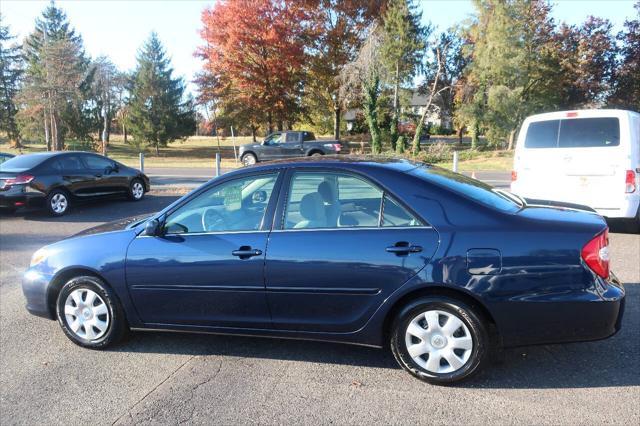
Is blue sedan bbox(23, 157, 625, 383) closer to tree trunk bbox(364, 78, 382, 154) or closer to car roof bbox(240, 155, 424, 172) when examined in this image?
car roof bbox(240, 155, 424, 172)

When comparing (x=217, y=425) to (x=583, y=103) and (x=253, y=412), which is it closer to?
(x=253, y=412)

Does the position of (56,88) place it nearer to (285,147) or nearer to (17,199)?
(285,147)

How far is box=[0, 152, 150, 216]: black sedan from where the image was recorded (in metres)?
10.3

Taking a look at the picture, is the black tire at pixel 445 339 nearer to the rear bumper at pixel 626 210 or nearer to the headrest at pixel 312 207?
the headrest at pixel 312 207

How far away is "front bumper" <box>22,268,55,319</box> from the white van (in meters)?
6.72

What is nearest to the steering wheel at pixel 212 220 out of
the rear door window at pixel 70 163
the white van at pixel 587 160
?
the white van at pixel 587 160

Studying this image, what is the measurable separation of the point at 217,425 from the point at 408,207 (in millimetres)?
1865

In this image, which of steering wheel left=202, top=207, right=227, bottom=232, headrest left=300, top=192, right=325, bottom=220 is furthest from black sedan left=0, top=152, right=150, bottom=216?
headrest left=300, top=192, right=325, bottom=220

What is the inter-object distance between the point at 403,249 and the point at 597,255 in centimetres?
124

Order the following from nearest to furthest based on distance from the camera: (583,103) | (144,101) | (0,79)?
(583,103) < (144,101) < (0,79)

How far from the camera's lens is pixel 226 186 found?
3.90m

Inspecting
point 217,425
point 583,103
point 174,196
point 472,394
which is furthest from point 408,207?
point 583,103

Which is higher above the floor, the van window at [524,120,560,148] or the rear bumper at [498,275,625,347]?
the van window at [524,120,560,148]

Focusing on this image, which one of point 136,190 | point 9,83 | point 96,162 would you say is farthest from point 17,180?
point 9,83
